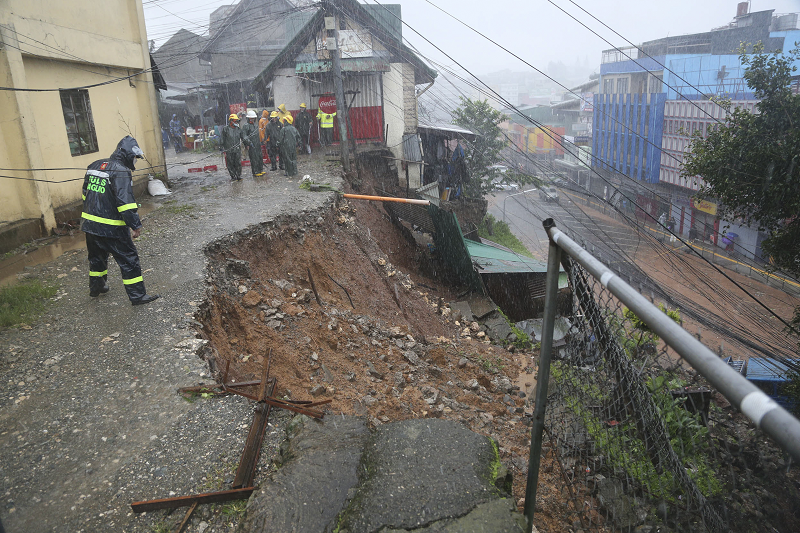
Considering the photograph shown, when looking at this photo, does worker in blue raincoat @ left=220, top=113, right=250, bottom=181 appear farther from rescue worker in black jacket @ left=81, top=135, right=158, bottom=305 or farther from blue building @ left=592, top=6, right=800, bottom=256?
blue building @ left=592, top=6, right=800, bottom=256

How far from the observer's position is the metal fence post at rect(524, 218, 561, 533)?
1809mm

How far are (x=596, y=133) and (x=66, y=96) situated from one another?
32.2 meters

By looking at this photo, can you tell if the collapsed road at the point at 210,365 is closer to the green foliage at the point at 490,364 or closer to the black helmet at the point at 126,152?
the green foliage at the point at 490,364

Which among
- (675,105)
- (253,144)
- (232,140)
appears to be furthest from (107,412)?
(675,105)

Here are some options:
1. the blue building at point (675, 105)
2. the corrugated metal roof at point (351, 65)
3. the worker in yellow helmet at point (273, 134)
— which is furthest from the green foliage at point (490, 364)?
the blue building at point (675, 105)

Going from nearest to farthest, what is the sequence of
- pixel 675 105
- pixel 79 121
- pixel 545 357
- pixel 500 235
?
pixel 545 357, pixel 79 121, pixel 500 235, pixel 675 105

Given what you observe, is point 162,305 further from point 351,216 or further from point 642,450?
point 351,216

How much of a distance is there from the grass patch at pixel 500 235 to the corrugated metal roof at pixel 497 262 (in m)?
9.27

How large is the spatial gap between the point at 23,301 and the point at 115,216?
4.42 feet

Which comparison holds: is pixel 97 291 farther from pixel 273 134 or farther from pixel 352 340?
pixel 273 134

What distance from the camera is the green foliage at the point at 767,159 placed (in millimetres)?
7062

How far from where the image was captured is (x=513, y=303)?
1048 cm

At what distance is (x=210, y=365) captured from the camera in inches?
152

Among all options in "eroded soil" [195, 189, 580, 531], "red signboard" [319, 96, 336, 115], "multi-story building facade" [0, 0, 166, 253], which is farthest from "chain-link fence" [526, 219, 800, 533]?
"red signboard" [319, 96, 336, 115]
